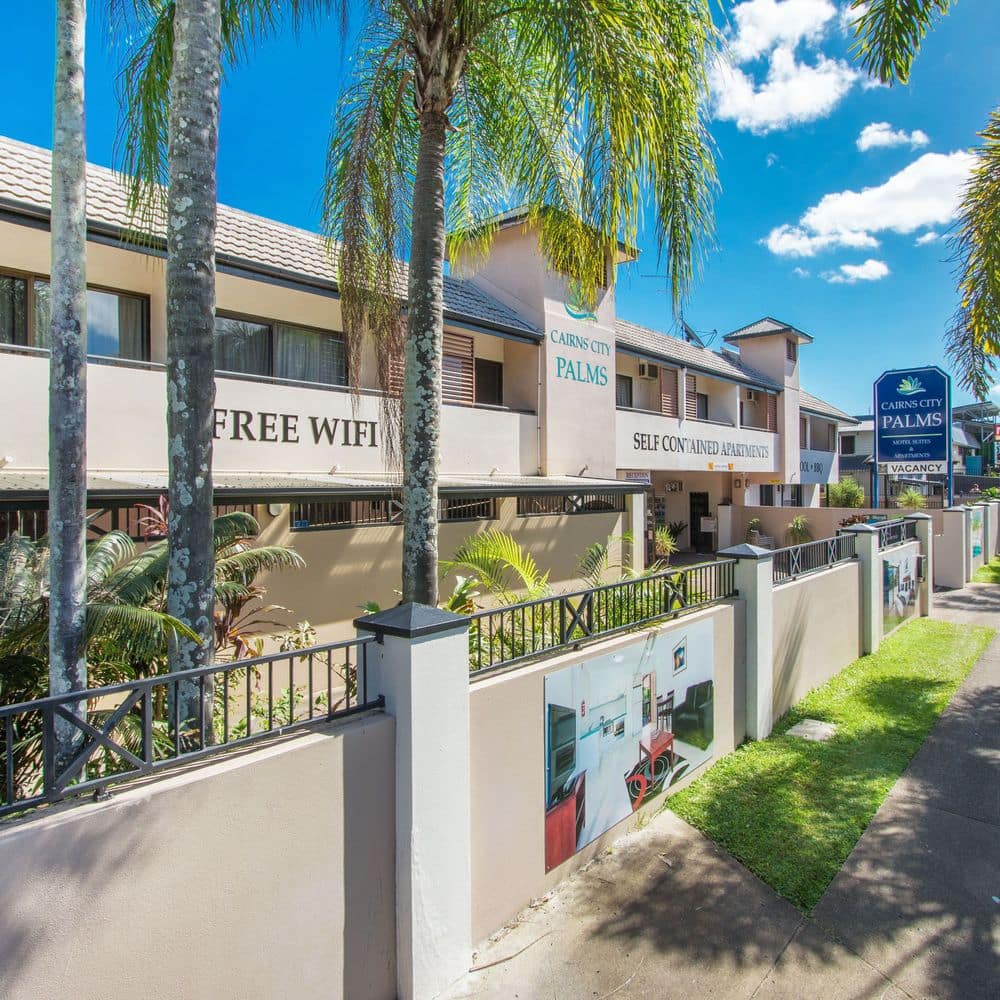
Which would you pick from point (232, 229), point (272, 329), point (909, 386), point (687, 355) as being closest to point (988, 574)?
point (909, 386)

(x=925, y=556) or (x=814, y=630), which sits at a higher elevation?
(x=925, y=556)

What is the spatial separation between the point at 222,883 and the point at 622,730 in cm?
374

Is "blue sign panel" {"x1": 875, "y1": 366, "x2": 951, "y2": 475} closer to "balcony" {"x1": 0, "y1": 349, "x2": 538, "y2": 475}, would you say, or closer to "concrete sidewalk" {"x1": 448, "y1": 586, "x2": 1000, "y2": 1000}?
"balcony" {"x1": 0, "y1": 349, "x2": 538, "y2": 475}

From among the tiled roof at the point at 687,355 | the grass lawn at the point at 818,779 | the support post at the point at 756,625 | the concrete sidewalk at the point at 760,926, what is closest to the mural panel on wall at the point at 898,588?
the grass lawn at the point at 818,779

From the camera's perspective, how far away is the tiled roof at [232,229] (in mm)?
8117

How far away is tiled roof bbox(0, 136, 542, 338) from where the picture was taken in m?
8.12

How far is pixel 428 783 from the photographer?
4133 millimetres

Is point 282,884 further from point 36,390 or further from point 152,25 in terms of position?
point 36,390

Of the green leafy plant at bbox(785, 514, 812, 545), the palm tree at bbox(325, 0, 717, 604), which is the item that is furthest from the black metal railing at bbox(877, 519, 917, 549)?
the palm tree at bbox(325, 0, 717, 604)

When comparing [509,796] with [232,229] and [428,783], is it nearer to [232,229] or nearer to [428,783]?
[428,783]

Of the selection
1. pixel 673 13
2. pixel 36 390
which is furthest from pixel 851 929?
pixel 36 390

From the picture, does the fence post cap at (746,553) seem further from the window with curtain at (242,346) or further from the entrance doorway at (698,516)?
the entrance doorway at (698,516)

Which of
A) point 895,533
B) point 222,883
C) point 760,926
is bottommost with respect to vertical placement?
A: point 760,926

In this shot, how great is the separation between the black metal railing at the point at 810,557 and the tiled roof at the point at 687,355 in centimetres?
777
